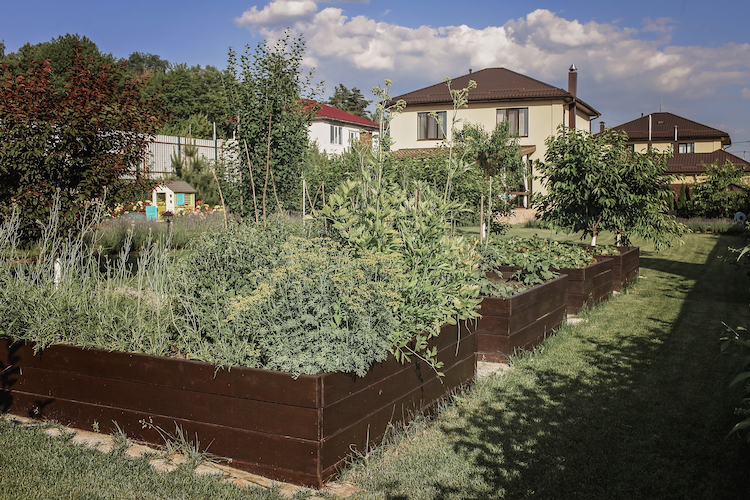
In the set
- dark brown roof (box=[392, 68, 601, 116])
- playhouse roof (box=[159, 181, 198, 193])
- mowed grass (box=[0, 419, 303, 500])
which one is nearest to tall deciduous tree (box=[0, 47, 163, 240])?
mowed grass (box=[0, 419, 303, 500])

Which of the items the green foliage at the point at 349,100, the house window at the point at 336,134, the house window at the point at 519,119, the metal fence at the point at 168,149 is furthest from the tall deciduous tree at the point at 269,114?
the green foliage at the point at 349,100

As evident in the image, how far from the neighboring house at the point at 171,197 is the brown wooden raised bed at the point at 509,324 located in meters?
11.9

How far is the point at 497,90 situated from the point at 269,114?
81.7ft

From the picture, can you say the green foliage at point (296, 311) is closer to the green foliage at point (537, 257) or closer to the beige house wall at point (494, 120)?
the green foliage at point (537, 257)

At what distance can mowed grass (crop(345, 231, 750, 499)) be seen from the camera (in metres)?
3.10

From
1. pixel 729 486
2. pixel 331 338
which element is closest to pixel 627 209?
pixel 729 486

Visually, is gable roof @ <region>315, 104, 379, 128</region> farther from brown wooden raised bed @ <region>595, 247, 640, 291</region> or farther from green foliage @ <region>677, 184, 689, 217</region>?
brown wooden raised bed @ <region>595, 247, 640, 291</region>

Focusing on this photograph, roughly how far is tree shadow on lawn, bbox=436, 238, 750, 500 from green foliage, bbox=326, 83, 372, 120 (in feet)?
225

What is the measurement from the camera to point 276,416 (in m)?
3.07

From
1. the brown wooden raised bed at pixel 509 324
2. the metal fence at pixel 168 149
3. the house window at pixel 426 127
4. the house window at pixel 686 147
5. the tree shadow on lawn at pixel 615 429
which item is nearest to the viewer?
the tree shadow on lawn at pixel 615 429

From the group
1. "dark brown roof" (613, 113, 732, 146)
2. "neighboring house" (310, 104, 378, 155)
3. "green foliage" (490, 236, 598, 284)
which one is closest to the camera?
"green foliage" (490, 236, 598, 284)

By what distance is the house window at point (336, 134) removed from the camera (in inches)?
1558

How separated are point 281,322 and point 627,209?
346 inches

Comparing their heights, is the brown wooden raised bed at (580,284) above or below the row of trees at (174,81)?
below
